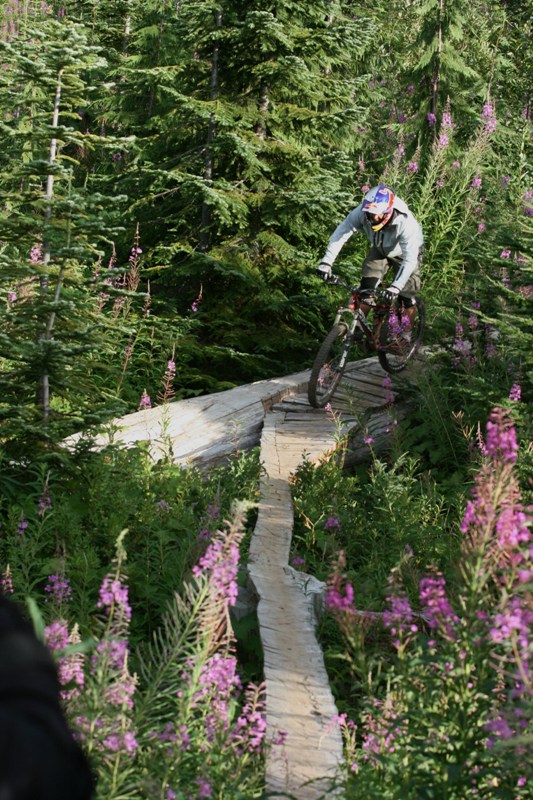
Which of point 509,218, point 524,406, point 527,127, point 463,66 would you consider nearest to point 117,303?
point 524,406

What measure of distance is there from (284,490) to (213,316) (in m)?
4.32

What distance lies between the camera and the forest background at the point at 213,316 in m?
2.70

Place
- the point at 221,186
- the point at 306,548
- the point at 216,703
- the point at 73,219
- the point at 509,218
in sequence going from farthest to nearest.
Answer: the point at 509,218 < the point at 221,186 < the point at 306,548 < the point at 73,219 < the point at 216,703

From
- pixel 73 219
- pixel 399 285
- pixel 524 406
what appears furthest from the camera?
pixel 399 285

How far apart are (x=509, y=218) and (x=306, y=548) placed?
7148 mm

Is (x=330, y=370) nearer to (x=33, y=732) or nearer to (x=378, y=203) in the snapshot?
(x=378, y=203)

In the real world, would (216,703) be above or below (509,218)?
below

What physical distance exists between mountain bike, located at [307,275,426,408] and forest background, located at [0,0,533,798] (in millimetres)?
492

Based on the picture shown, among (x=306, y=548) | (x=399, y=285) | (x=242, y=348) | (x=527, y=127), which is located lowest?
(x=306, y=548)

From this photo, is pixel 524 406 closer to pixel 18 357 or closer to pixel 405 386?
pixel 405 386

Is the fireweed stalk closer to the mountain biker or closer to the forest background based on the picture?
the forest background

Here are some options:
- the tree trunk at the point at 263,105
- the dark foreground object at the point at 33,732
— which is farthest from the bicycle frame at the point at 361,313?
the dark foreground object at the point at 33,732

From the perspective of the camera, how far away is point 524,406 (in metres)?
6.92

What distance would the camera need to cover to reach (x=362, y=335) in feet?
31.1
